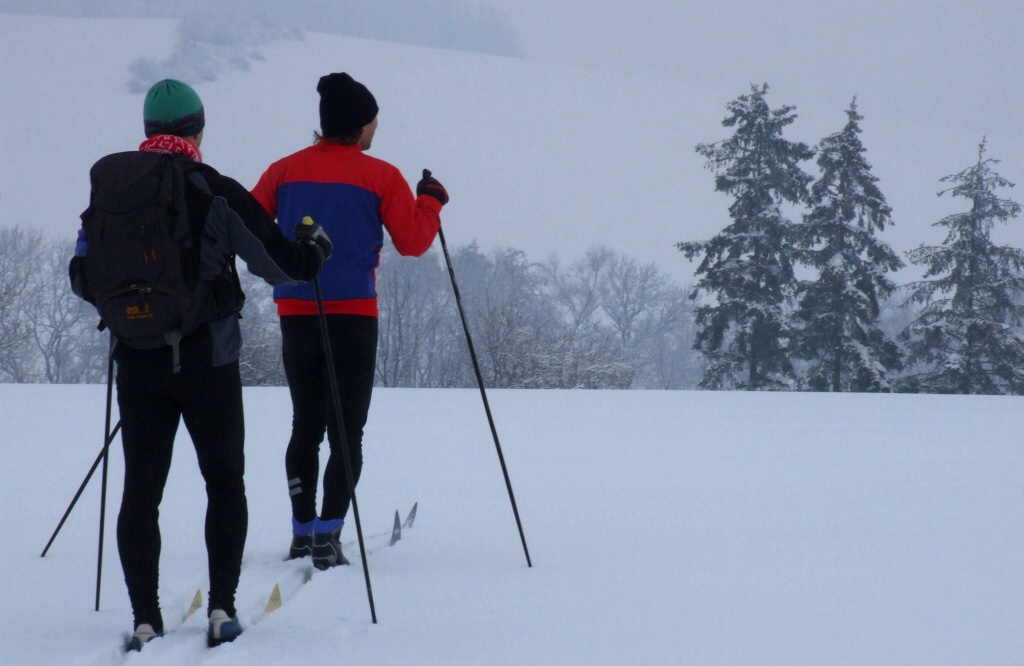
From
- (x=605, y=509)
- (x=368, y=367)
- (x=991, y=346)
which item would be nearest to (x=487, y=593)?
(x=368, y=367)

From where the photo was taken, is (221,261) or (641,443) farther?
(641,443)

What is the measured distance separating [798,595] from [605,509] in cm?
154

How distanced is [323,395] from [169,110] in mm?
1148

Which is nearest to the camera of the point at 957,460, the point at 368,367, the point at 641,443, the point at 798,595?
the point at 798,595

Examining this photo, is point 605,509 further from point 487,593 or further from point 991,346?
point 991,346

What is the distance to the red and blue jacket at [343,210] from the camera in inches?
115

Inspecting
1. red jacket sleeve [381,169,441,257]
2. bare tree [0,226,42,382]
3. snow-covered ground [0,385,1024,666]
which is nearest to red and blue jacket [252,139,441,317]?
red jacket sleeve [381,169,441,257]

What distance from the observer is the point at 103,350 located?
30766 mm

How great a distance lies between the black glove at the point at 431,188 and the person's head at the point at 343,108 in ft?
0.93

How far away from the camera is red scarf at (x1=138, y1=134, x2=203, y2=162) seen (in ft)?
6.85

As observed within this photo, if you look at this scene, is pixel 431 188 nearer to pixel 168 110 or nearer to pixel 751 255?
pixel 168 110

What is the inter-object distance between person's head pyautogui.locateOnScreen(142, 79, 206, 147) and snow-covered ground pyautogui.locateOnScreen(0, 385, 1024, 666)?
3.95 ft

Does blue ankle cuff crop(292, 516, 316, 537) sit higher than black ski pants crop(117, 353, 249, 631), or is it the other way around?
black ski pants crop(117, 353, 249, 631)

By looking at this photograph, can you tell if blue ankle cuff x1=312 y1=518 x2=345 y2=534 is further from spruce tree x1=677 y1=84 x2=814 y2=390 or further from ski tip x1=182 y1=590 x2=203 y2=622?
spruce tree x1=677 y1=84 x2=814 y2=390
